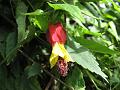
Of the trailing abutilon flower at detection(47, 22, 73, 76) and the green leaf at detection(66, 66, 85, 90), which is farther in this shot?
the green leaf at detection(66, 66, 85, 90)

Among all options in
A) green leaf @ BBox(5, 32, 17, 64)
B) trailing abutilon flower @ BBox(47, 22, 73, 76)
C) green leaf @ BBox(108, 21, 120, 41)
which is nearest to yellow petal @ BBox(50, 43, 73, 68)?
trailing abutilon flower @ BBox(47, 22, 73, 76)

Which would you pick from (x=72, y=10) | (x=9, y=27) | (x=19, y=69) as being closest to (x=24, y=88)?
(x=19, y=69)

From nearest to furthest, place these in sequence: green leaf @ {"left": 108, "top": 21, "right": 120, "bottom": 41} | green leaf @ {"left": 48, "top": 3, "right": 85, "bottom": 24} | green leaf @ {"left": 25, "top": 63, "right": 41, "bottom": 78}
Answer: green leaf @ {"left": 48, "top": 3, "right": 85, "bottom": 24} → green leaf @ {"left": 25, "top": 63, "right": 41, "bottom": 78} → green leaf @ {"left": 108, "top": 21, "right": 120, "bottom": 41}

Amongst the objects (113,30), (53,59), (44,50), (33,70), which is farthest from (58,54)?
(113,30)

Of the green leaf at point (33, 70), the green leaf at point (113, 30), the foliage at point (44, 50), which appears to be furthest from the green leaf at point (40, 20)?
the green leaf at point (113, 30)

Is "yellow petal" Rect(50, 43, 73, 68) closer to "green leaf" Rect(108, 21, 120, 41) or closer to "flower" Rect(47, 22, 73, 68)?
"flower" Rect(47, 22, 73, 68)

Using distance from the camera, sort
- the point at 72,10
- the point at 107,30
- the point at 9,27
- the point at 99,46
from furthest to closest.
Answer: the point at 107,30
the point at 9,27
the point at 99,46
the point at 72,10

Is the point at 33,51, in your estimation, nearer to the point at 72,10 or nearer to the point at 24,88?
the point at 24,88
